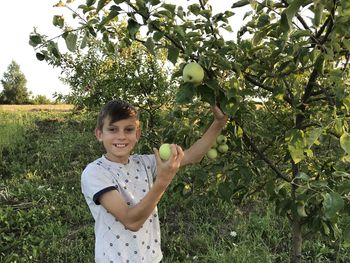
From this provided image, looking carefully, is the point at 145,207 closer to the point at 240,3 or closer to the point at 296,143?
the point at 296,143

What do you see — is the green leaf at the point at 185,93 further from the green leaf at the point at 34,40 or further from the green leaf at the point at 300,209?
the green leaf at the point at 300,209

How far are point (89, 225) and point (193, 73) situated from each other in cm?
304

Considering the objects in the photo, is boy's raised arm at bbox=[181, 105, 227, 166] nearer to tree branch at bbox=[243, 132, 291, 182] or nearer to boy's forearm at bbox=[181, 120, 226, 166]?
boy's forearm at bbox=[181, 120, 226, 166]

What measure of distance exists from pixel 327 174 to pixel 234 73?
0.81 metres

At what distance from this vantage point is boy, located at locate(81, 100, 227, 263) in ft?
5.49

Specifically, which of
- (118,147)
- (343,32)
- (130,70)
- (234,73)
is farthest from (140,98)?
(343,32)

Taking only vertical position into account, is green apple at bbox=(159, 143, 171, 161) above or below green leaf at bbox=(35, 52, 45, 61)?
below

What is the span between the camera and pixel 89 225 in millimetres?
4020

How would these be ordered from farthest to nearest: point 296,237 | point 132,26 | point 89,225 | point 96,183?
point 89,225, point 296,237, point 96,183, point 132,26

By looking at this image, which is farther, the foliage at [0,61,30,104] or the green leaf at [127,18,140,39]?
the foliage at [0,61,30,104]

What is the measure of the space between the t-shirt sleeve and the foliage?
26.9m

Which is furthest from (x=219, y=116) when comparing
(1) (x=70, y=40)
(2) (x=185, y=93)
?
(1) (x=70, y=40)

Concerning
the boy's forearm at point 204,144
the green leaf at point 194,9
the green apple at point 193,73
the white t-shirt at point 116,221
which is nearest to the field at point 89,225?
the boy's forearm at point 204,144

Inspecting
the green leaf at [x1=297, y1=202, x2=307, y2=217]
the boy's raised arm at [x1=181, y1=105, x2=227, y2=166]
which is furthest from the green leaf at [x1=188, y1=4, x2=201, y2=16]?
the green leaf at [x1=297, y1=202, x2=307, y2=217]
